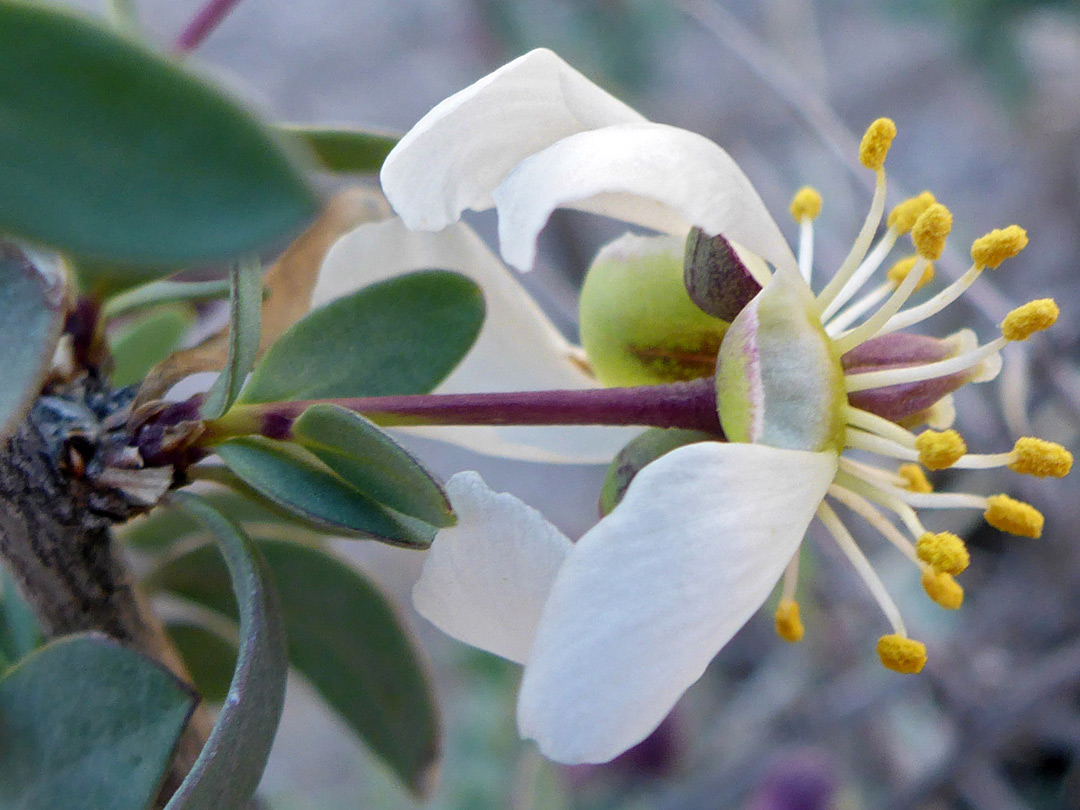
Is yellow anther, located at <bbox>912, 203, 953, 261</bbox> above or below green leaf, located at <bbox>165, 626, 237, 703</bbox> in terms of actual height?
above

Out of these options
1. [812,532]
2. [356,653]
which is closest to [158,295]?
[356,653]

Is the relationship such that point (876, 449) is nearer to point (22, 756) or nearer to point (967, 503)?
point (967, 503)

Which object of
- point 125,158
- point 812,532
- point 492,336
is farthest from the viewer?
point 812,532

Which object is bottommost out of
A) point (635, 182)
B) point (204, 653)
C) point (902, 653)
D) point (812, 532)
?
point (812, 532)

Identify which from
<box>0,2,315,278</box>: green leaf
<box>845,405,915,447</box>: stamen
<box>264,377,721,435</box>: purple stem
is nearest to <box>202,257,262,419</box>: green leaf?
<box>264,377,721,435</box>: purple stem

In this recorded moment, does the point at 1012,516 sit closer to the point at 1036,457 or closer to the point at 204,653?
the point at 1036,457

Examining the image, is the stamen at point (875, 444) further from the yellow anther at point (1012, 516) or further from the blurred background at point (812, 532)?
the blurred background at point (812, 532)

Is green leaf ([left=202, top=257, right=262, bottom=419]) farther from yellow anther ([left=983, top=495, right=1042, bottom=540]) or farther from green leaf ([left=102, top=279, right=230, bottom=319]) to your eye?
yellow anther ([left=983, top=495, right=1042, bottom=540])

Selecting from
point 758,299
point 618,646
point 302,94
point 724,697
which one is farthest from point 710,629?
point 302,94
